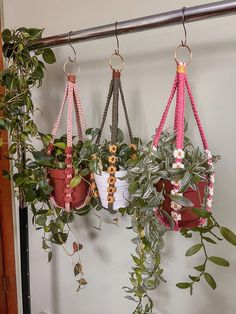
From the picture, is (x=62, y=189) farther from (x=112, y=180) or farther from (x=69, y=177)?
(x=112, y=180)

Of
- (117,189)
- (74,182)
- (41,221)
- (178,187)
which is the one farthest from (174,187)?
(41,221)

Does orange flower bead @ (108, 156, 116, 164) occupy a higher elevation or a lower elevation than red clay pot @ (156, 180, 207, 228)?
higher

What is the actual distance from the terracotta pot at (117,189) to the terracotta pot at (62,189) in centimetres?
9

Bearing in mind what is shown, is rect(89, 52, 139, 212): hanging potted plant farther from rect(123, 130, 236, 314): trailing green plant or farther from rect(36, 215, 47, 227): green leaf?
rect(36, 215, 47, 227): green leaf

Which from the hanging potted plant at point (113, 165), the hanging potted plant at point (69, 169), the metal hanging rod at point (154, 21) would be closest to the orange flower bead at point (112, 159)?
the hanging potted plant at point (113, 165)

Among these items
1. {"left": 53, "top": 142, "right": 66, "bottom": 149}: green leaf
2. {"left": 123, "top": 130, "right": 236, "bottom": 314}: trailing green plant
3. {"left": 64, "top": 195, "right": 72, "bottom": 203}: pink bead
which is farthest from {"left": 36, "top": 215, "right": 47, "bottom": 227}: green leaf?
{"left": 123, "top": 130, "right": 236, "bottom": 314}: trailing green plant

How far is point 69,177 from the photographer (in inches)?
34.2

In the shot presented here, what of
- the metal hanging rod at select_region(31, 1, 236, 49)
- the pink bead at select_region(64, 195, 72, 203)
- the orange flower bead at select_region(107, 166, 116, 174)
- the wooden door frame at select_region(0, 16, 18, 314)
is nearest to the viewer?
the metal hanging rod at select_region(31, 1, 236, 49)

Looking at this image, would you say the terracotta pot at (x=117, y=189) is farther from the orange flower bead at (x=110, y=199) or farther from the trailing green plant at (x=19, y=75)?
the trailing green plant at (x=19, y=75)

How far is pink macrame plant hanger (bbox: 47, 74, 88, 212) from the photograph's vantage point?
0.87 m

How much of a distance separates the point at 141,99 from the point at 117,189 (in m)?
0.35

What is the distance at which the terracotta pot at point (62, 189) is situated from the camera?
2.90 ft

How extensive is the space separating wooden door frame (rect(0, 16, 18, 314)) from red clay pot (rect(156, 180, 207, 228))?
1.00 meters

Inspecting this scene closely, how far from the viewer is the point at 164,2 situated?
879 mm
